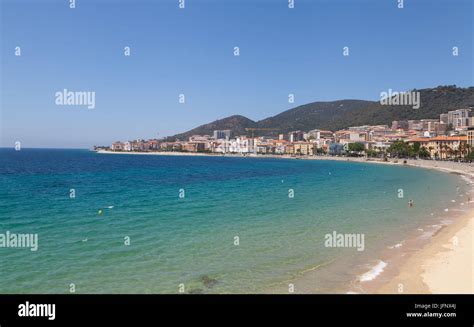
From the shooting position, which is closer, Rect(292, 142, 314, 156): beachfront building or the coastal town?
the coastal town

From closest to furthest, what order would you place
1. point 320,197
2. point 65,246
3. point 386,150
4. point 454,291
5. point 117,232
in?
point 454,291 < point 65,246 < point 117,232 < point 320,197 < point 386,150

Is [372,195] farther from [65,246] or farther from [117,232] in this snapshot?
[65,246]

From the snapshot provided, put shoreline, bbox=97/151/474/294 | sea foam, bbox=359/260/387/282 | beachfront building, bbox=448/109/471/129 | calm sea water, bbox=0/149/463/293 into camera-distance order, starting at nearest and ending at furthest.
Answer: shoreline, bbox=97/151/474/294 < calm sea water, bbox=0/149/463/293 < sea foam, bbox=359/260/387/282 < beachfront building, bbox=448/109/471/129

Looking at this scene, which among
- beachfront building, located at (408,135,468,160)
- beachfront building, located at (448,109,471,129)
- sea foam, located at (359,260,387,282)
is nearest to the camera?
Result: sea foam, located at (359,260,387,282)

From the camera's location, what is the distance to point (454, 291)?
923 centimetres

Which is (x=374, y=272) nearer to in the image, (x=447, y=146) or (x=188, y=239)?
(x=188, y=239)

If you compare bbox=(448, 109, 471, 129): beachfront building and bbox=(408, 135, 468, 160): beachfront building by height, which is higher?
bbox=(448, 109, 471, 129): beachfront building

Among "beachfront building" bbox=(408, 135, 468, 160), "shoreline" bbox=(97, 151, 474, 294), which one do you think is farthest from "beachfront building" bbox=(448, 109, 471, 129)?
"shoreline" bbox=(97, 151, 474, 294)

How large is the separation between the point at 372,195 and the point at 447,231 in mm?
14966

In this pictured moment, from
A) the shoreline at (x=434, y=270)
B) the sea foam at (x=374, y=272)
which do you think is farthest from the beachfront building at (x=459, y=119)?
the sea foam at (x=374, y=272)

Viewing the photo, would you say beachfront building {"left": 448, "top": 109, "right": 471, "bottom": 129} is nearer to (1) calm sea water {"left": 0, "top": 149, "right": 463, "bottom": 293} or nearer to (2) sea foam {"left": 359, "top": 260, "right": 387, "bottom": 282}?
(1) calm sea water {"left": 0, "top": 149, "right": 463, "bottom": 293}

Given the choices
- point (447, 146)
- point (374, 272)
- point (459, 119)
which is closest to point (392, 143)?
point (447, 146)
